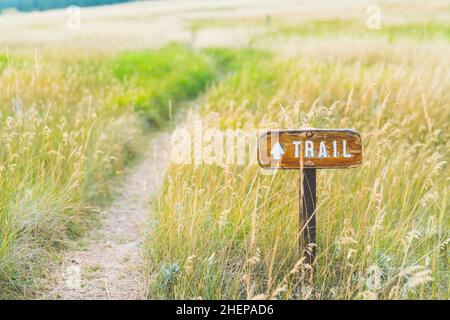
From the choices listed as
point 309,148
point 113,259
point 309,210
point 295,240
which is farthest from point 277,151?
point 113,259

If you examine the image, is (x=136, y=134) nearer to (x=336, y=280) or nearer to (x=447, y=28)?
(x=336, y=280)

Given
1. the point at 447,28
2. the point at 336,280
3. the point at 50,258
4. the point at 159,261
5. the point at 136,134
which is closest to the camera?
the point at 336,280

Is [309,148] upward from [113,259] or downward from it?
upward

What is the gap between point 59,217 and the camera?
4266mm

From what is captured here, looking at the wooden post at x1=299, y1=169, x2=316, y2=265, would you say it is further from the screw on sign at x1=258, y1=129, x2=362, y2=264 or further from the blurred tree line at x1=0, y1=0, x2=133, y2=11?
the blurred tree line at x1=0, y1=0, x2=133, y2=11

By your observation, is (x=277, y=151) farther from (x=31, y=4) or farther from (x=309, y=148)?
(x=31, y=4)

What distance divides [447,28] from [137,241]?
14776 mm

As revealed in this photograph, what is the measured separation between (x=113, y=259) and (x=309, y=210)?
162cm

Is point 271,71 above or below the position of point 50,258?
above

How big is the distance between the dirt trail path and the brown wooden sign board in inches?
39.4

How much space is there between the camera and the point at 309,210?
3244 millimetres

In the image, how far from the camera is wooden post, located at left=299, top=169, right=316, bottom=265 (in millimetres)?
3187

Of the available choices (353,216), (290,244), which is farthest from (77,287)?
(353,216)

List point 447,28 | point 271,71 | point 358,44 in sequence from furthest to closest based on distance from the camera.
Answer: point 447,28, point 358,44, point 271,71
